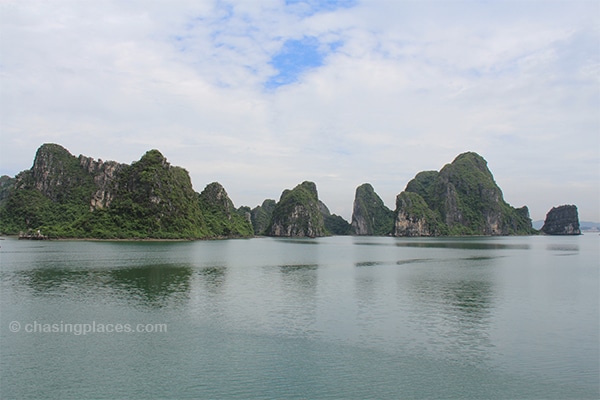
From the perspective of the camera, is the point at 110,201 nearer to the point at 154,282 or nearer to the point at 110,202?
the point at 110,202

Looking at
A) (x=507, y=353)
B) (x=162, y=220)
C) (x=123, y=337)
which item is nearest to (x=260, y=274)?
(x=123, y=337)

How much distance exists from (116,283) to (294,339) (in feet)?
73.3

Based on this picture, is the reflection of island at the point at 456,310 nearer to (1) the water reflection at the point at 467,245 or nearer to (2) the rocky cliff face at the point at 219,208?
(1) the water reflection at the point at 467,245

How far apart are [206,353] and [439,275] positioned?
107 feet

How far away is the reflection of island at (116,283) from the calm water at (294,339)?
21 cm

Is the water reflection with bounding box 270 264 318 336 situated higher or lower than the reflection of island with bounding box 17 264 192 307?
lower

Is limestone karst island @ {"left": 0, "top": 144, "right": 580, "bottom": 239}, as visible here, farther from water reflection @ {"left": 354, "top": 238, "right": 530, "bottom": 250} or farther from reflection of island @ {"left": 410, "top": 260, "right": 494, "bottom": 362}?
reflection of island @ {"left": 410, "top": 260, "right": 494, "bottom": 362}

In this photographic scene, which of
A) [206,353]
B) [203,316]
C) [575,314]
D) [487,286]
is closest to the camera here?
[206,353]

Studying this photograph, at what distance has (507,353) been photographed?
1861 cm

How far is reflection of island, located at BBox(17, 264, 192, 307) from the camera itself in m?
Answer: 30.8

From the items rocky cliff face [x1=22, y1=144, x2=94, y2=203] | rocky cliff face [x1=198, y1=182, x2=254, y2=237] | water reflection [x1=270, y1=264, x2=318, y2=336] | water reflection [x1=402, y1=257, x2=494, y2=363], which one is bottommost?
water reflection [x1=402, y1=257, x2=494, y2=363]

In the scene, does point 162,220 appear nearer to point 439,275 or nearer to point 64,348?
point 439,275

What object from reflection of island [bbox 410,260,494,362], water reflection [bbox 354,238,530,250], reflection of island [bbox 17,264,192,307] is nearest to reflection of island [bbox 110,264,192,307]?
reflection of island [bbox 17,264,192,307]

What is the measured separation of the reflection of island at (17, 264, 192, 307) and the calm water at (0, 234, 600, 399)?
0.21m
